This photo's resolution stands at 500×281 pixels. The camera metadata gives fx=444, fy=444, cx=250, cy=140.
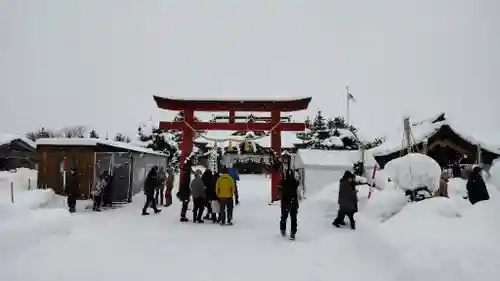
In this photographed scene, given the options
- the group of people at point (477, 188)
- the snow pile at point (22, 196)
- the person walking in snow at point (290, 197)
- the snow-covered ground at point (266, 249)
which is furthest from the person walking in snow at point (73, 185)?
the group of people at point (477, 188)

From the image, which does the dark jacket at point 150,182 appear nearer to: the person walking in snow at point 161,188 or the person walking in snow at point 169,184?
the person walking in snow at point 161,188

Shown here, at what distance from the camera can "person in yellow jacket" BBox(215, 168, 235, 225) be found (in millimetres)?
12344

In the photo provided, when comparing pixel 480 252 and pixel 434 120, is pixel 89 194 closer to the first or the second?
pixel 480 252

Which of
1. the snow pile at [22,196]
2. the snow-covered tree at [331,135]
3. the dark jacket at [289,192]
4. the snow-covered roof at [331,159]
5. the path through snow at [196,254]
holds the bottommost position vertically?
the path through snow at [196,254]

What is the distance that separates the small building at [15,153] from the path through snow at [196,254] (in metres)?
24.5

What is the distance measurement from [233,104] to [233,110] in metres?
0.36

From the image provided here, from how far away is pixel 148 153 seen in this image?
2145 centimetres

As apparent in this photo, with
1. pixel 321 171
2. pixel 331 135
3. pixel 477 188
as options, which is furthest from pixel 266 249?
pixel 331 135

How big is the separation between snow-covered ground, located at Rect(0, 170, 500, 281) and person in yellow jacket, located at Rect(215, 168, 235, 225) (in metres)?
1.31

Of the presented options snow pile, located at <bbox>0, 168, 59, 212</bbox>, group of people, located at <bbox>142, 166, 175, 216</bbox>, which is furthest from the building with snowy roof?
snow pile, located at <bbox>0, 168, 59, 212</bbox>

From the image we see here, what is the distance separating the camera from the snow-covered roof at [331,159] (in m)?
23.2

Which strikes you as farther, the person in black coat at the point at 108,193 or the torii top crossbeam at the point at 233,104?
the torii top crossbeam at the point at 233,104

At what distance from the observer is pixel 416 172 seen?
11484 mm

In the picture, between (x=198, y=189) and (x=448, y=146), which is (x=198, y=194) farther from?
(x=448, y=146)
